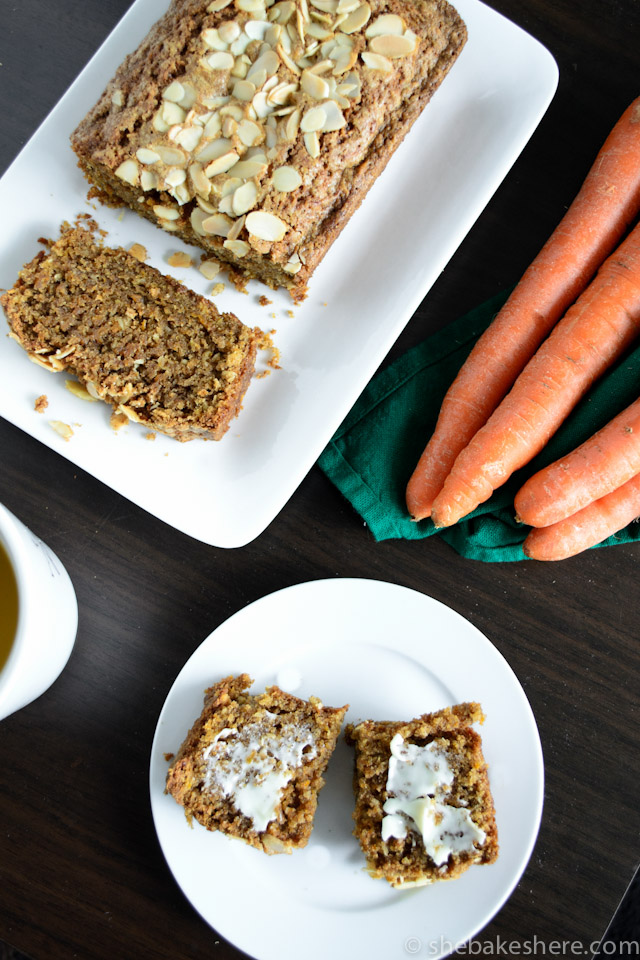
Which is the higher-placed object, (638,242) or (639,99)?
(639,99)

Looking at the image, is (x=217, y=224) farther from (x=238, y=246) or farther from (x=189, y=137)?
(x=189, y=137)

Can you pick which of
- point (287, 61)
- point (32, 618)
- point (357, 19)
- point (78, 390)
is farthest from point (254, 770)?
point (357, 19)

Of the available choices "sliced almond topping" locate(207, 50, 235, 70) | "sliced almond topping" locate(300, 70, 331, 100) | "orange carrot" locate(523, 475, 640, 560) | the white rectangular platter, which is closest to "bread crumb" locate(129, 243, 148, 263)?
the white rectangular platter

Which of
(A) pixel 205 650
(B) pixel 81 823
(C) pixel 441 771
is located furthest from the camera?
(B) pixel 81 823

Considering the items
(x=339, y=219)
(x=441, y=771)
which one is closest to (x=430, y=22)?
(x=339, y=219)

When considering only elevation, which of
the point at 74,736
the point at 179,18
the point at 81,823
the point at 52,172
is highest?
the point at 179,18

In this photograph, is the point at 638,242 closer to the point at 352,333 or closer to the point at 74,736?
the point at 352,333
